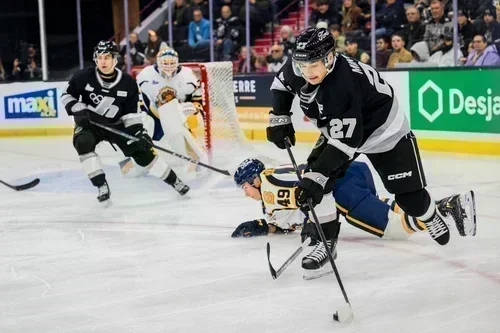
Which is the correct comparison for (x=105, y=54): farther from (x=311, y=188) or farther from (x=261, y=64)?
(x=261, y=64)

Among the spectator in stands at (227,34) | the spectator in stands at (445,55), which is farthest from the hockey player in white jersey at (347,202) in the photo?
the spectator in stands at (227,34)

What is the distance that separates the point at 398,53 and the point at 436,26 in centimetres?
45

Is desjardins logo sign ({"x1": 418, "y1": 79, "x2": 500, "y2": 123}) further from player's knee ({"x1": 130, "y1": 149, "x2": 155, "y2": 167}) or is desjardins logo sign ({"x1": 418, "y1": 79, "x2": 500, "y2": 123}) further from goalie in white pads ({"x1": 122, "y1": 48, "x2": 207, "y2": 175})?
player's knee ({"x1": 130, "y1": 149, "x2": 155, "y2": 167})

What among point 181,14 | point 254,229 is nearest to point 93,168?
point 254,229

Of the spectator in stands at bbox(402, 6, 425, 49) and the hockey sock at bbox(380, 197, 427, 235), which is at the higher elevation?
the spectator in stands at bbox(402, 6, 425, 49)

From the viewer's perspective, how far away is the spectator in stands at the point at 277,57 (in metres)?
8.98

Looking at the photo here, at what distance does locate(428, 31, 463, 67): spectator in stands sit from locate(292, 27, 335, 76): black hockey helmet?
14.9 ft

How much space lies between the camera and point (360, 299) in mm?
2982

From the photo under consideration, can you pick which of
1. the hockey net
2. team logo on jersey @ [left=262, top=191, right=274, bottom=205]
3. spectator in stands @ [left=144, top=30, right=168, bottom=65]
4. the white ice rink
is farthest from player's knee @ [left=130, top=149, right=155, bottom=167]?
spectator in stands @ [left=144, top=30, right=168, bottom=65]

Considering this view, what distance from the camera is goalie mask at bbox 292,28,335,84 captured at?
2900 millimetres

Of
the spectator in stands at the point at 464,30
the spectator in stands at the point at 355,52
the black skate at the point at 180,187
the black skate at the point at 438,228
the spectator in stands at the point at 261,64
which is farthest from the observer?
the spectator in stands at the point at 261,64

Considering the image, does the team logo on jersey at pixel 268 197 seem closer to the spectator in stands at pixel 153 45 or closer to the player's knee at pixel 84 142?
the player's knee at pixel 84 142

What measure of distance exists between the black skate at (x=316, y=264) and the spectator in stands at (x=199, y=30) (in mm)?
6523

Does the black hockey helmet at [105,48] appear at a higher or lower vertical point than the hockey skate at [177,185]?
higher
